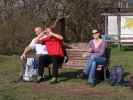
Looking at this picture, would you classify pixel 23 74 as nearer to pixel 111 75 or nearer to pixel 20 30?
pixel 111 75

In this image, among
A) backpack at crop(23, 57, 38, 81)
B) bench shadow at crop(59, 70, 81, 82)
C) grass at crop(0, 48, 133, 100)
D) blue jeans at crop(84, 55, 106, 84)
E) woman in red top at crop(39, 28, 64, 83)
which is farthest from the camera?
bench shadow at crop(59, 70, 81, 82)

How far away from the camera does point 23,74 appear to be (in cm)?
1244

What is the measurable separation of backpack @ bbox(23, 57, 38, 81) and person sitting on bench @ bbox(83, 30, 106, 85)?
1.22 meters

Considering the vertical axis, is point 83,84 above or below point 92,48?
below

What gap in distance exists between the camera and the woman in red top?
1197 centimetres

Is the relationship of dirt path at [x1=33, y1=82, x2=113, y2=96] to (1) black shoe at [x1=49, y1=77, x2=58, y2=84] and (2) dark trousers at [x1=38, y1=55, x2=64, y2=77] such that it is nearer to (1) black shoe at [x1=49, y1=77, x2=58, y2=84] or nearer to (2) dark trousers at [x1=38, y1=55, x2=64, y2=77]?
(1) black shoe at [x1=49, y1=77, x2=58, y2=84]

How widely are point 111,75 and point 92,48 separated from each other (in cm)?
76

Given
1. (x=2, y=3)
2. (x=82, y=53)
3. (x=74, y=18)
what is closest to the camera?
(x=82, y=53)

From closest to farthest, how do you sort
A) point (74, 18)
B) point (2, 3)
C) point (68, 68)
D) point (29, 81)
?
point (29, 81) < point (68, 68) < point (2, 3) < point (74, 18)

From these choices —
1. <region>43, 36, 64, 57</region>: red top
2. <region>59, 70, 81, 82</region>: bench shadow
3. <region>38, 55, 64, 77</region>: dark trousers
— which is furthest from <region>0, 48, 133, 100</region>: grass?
<region>43, 36, 64, 57</region>: red top

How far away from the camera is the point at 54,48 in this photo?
1202 cm

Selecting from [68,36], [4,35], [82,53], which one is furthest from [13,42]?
[68,36]

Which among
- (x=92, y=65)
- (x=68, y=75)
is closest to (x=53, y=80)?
(x=92, y=65)

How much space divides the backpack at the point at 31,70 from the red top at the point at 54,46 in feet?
1.65
